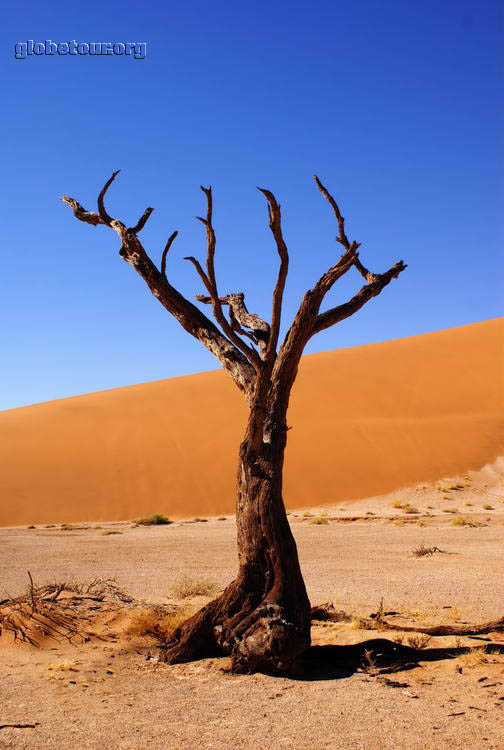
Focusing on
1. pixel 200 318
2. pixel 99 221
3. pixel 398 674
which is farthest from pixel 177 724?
pixel 99 221

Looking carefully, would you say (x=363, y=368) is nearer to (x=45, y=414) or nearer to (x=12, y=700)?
(x=45, y=414)

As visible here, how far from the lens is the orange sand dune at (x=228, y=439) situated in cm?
2481

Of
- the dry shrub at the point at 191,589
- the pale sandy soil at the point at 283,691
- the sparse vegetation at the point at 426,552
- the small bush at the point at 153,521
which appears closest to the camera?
the pale sandy soil at the point at 283,691

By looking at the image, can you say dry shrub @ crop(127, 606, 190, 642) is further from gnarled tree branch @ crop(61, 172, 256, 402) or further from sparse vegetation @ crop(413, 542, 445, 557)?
sparse vegetation @ crop(413, 542, 445, 557)

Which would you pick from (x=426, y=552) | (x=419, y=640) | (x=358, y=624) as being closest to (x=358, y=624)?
(x=358, y=624)

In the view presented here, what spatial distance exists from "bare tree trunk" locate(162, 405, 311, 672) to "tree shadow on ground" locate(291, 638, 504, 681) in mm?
230

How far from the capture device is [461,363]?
41781 millimetres

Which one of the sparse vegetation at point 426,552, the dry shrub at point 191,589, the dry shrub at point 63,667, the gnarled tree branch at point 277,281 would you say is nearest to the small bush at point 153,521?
the sparse vegetation at point 426,552

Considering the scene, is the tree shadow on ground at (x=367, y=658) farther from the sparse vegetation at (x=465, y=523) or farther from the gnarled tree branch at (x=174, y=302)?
the sparse vegetation at (x=465, y=523)

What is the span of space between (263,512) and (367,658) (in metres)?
1.35

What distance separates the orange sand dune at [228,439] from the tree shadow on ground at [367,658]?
59.3ft

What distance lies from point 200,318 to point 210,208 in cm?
104

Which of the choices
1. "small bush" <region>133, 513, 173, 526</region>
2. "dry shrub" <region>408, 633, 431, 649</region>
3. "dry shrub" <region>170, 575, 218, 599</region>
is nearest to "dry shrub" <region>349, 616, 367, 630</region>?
"dry shrub" <region>408, 633, 431, 649</region>

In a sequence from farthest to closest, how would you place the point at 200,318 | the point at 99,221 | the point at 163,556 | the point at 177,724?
the point at 163,556
the point at 99,221
the point at 200,318
the point at 177,724
